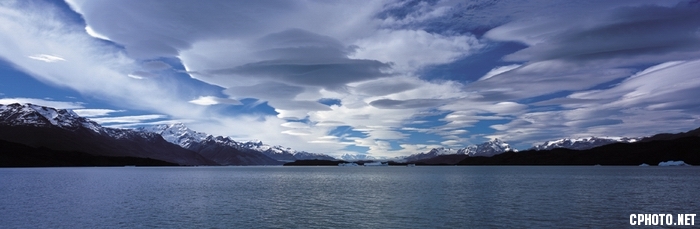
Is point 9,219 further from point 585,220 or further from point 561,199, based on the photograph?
point 561,199

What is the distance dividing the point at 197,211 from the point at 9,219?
22.2m

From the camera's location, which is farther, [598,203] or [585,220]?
[598,203]

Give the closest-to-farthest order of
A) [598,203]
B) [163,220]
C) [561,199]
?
[163,220] → [598,203] → [561,199]

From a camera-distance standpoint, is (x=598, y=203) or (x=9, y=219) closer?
(x=9, y=219)

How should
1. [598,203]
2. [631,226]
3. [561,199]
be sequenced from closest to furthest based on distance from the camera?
1. [631,226]
2. [598,203]
3. [561,199]

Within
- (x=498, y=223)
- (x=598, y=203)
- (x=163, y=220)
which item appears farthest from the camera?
(x=598, y=203)

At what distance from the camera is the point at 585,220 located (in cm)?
5106

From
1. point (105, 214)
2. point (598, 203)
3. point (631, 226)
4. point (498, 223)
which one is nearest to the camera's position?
point (631, 226)

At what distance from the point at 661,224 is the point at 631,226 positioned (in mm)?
4349

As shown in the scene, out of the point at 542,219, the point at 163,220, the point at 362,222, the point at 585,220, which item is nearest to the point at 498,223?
the point at 542,219

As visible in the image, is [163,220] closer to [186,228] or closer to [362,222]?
[186,228]

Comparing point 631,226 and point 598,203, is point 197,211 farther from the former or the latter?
point 598,203

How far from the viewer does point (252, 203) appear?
72625 millimetres

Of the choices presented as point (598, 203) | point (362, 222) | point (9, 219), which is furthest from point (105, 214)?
point (598, 203)
